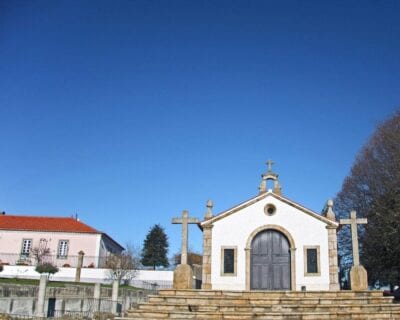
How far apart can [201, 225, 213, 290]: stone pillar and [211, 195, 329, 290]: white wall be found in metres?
0.18

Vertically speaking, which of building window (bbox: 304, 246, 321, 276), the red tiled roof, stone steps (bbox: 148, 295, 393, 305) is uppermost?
the red tiled roof

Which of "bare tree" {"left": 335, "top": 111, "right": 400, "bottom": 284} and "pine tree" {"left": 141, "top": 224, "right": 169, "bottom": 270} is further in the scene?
"pine tree" {"left": 141, "top": 224, "right": 169, "bottom": 270}

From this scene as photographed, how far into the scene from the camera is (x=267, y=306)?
14.2 meters

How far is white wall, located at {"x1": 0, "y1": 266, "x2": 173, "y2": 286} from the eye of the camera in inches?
1245

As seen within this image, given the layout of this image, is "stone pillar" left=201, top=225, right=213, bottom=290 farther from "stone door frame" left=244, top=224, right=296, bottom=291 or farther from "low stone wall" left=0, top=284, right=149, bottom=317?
"low stone wall" left=0, top=284, right=149, bottom=317

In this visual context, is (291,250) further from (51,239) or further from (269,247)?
(51,239)

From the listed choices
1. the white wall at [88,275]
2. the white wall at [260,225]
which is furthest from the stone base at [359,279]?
the white wall at [88,275]

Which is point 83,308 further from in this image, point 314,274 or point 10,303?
point 314,274

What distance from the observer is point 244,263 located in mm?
21281

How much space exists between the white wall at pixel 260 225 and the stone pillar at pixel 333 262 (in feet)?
0.49

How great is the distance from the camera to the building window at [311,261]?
2085 cm

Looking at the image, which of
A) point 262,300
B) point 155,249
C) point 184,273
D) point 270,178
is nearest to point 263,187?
point 270,178

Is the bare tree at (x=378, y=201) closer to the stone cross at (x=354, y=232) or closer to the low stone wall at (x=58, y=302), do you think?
the stone cross at (x=354, y=232)

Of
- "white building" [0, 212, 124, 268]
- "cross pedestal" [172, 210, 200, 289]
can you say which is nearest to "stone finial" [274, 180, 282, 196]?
"cross pedestal" [172, 210, 200, 289]
